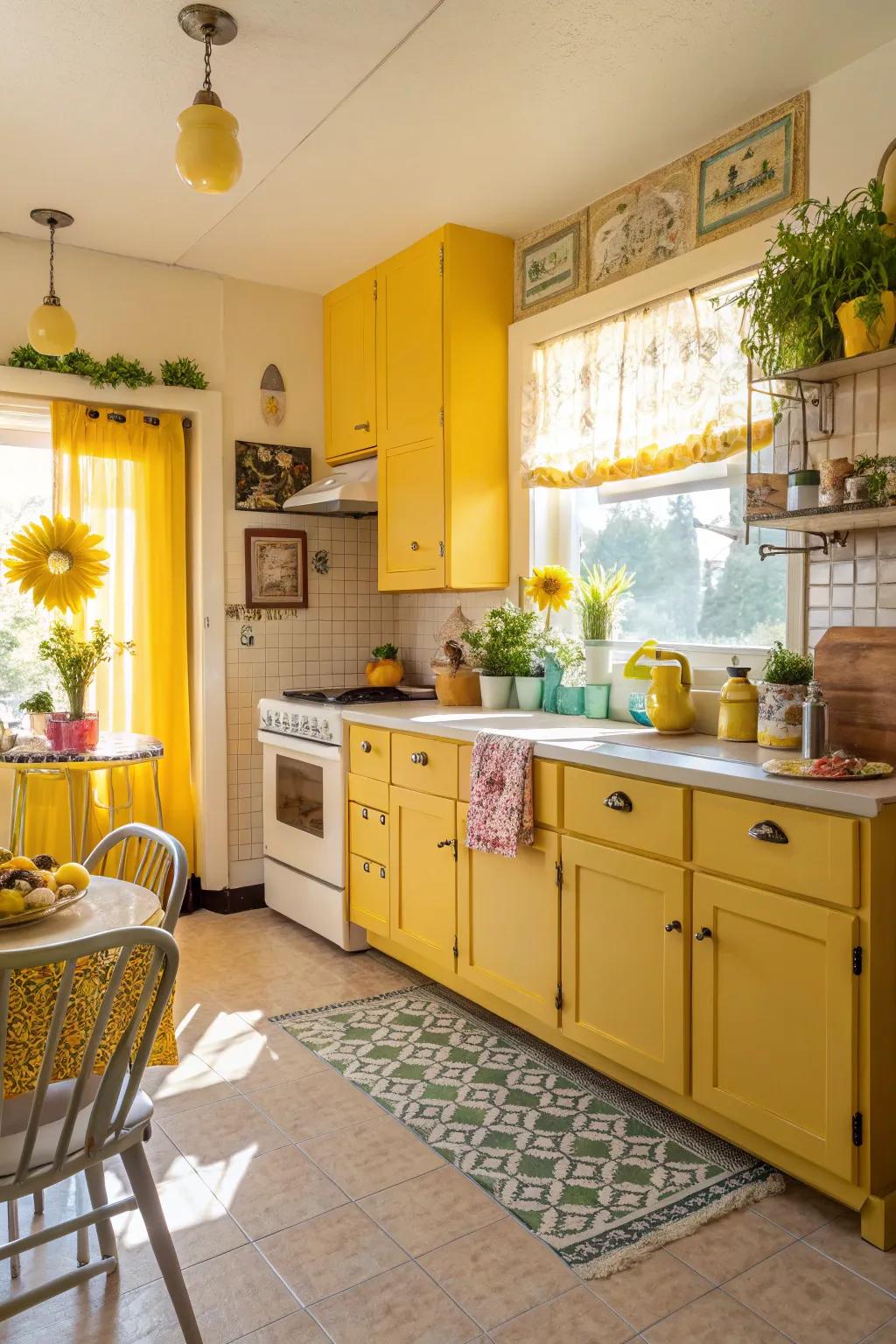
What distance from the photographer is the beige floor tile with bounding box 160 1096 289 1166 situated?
238 centimetres

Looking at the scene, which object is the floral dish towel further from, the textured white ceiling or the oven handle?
the textured white ceiling

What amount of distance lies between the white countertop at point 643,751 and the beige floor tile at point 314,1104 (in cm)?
105

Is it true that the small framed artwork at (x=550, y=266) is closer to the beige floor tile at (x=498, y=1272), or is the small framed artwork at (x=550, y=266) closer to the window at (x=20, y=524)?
the window at (x=20, y=524)

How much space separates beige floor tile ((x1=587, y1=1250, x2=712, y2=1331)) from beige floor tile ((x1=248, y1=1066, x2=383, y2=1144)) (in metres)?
0.83

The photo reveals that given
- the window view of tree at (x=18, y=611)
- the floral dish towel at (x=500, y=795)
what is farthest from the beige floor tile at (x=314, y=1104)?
the window view of tree at (x=18, y=611)

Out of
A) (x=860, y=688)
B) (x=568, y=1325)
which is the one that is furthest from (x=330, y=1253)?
(x=860, y=688)

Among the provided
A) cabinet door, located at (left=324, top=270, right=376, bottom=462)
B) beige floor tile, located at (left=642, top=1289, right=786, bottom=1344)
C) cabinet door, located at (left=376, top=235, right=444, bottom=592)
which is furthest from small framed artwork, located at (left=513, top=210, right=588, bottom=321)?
beige floor tile, located at (left=642, top=1289, right=786, bottom=1344)

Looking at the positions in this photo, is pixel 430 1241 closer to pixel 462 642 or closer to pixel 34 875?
pixel 34 875

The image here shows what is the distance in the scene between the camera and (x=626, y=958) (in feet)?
8.16

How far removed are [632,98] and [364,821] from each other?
2478 millimetres

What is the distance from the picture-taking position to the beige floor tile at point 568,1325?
1.75 m

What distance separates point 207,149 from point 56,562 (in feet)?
6.57

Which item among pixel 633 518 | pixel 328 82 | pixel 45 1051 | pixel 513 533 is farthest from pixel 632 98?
pixel 45 1051

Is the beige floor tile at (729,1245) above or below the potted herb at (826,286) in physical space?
below
